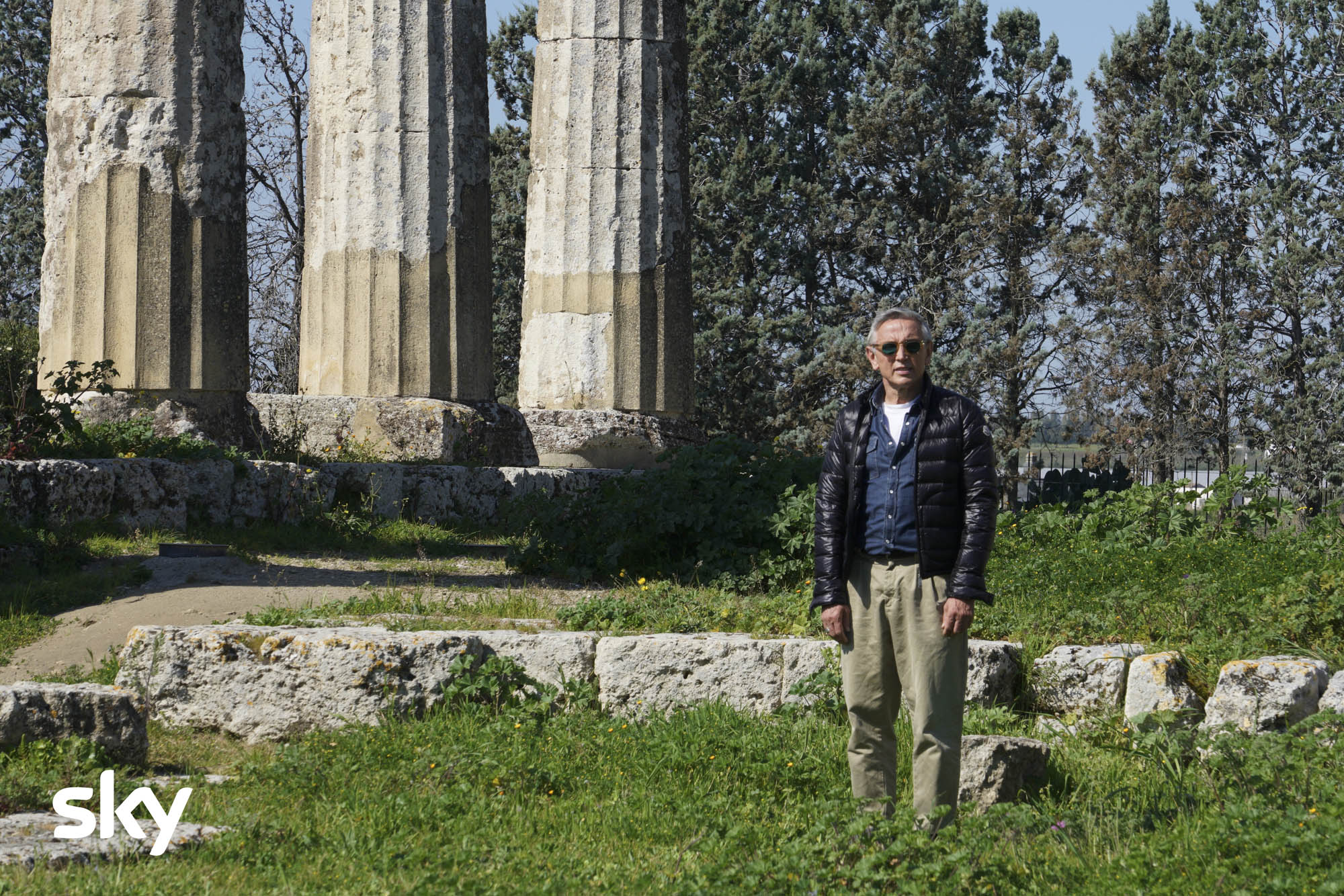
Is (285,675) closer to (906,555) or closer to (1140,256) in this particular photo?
(906,555)

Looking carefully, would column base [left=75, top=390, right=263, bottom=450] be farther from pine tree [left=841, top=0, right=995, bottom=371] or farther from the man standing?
pine tree [left=841, top=0, right=995, bottom=371]

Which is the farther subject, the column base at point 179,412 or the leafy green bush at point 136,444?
the column base at point 179,412

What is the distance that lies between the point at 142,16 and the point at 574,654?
6.86 m

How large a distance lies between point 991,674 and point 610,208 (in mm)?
8510

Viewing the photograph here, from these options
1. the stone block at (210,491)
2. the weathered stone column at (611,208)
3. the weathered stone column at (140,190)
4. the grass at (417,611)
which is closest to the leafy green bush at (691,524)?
the grass at (417,611)

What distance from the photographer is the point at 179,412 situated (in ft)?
35.9

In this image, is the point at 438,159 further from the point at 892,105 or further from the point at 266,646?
the point at 892,105

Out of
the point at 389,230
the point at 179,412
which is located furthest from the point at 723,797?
the point at 389,230

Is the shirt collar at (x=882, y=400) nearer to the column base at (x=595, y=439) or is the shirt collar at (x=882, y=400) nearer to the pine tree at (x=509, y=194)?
the column base at (x=595, y=439)

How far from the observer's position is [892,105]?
84.7 ft

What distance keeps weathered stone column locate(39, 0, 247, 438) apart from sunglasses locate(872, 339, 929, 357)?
25.5 ft

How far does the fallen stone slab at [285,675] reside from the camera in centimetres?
611

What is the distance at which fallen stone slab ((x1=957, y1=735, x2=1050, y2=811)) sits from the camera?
198 inches

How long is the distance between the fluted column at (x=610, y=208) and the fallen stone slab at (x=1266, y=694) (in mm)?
8580
